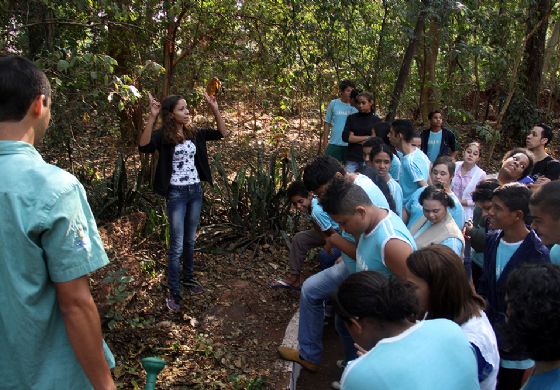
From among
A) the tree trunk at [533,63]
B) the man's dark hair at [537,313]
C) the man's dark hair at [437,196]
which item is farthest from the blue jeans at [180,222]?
the tree trunk at [533,63]

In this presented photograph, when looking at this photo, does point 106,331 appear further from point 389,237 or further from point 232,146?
point 232,146

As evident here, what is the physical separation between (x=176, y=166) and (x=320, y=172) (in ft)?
5.85

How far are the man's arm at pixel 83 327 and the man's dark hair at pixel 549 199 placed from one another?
227 cm

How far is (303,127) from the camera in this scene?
1336 centimetres

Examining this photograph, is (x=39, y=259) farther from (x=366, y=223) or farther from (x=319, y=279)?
(x=319, y=279)

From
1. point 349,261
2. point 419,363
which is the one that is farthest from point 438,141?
point 419,363

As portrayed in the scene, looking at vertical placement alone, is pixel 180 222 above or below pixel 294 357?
above

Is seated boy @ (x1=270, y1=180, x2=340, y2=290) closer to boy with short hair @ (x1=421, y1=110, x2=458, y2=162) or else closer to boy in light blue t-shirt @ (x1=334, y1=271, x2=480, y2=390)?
boy in light blue t-shirt @ (x1=334, y1=271, x2=480, y2=390)

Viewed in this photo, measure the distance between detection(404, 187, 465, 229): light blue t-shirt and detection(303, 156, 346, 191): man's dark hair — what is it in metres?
0.97

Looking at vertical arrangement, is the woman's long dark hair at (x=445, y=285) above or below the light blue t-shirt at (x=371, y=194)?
below

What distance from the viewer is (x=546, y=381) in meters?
1.87

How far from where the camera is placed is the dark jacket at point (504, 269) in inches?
126

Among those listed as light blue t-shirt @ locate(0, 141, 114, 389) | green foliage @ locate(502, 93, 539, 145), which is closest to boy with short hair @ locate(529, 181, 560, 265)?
light blue t-shirt @ locate(0, 141, 114, 389)

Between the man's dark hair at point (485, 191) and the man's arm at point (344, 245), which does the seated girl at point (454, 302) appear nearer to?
the man's arm at point (344, 245)
